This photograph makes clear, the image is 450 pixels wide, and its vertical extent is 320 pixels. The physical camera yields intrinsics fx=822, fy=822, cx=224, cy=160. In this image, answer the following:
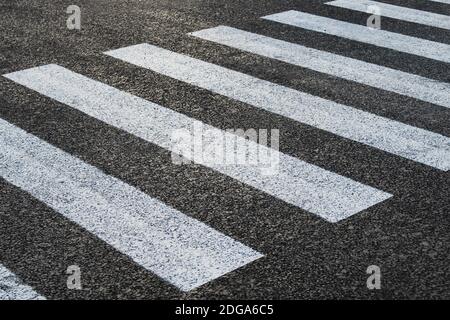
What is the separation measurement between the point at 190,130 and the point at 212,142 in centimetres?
26

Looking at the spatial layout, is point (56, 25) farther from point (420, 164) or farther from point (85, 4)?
point (420, 164)

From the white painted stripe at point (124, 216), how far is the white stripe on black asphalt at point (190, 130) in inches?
23.3

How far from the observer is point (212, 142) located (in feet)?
18.1

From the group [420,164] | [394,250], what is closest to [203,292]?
[394,250]

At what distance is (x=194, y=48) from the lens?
24.9 ft

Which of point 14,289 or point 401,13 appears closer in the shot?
point 14,289

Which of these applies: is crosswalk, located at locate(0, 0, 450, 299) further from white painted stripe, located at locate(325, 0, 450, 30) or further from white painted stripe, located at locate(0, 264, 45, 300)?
white painted stripe, located at locate(325, 0, 450, 30)

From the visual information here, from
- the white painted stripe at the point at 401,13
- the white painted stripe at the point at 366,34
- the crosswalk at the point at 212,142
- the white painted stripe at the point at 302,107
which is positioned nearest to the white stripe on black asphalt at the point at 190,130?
the crosswalk at the point at 212,142

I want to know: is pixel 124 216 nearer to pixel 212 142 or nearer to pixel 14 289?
pixel 14 289

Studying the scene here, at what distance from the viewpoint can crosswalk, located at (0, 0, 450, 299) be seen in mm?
4270

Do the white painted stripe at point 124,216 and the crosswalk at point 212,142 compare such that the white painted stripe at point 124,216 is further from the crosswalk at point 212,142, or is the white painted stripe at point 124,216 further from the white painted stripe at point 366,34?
the white painted stripe at point 366,34

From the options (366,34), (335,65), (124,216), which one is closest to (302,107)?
(335,65)

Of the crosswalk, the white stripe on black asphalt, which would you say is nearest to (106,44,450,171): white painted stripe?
the crosswalk

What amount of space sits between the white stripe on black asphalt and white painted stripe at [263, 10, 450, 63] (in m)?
2.51
